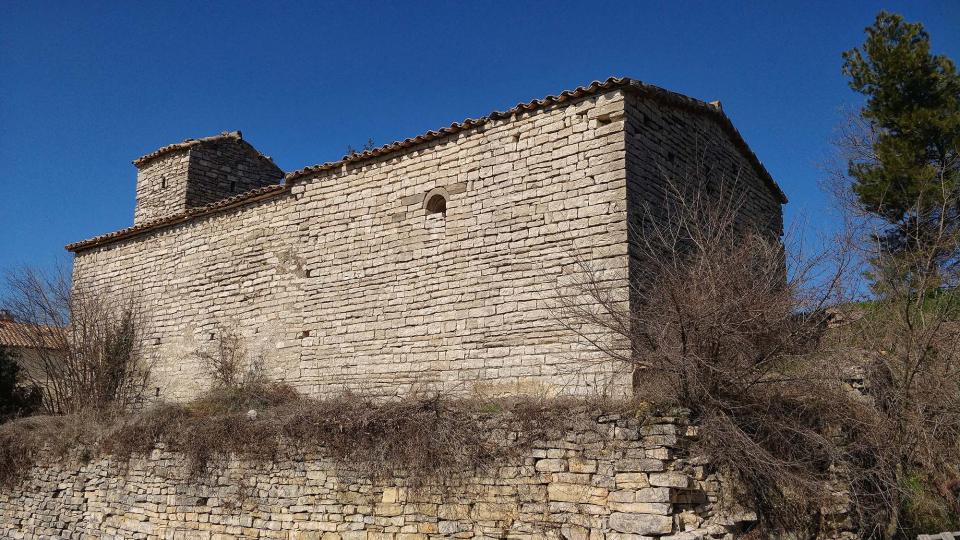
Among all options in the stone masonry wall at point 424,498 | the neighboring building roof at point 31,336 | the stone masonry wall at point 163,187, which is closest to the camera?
the stone masonry wall at point 424,498

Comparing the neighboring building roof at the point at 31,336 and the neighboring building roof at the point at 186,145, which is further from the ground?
the neighboring building roof at the point at 186,145

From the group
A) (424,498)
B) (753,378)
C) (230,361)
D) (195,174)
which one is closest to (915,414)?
(753,378)

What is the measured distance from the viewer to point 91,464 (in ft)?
39.8

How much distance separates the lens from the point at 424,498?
8578mm

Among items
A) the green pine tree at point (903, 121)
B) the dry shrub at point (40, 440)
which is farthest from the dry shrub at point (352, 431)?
the green pine tree at point (903, 121)

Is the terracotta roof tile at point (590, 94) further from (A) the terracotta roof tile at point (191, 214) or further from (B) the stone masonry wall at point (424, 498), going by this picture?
(B) the stone masonry wall at point (424, 498)

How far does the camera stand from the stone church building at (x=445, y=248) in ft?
32.9

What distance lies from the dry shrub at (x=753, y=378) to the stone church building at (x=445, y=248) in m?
1.24

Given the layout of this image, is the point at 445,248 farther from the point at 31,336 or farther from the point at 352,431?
the point at 31,336

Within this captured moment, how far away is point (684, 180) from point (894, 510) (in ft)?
17.1

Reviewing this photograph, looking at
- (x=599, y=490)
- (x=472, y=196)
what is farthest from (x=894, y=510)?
(x=472, y=196)

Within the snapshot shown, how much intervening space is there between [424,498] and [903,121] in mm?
11528

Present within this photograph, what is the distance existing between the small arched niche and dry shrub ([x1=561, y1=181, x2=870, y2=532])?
396 centimetres

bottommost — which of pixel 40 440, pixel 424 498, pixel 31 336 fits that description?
pixel 424 498
